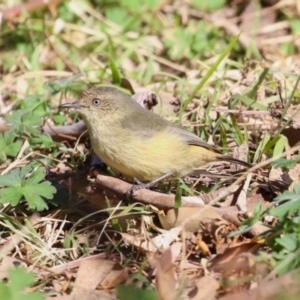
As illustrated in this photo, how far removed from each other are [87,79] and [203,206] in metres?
3.04

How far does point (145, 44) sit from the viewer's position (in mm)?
8562

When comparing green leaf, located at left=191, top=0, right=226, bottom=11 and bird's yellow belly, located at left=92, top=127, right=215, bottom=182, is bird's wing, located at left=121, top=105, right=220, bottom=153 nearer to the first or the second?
bird's yellow belly, located at left=92, top=127, right=215, bottom=182

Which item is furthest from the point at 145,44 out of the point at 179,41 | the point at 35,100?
the point at 35,100

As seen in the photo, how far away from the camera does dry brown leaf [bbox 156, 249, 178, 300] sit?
408cm

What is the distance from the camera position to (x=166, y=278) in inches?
165

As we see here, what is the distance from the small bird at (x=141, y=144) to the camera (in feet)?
17.6

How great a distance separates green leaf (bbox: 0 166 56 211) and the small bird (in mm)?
519

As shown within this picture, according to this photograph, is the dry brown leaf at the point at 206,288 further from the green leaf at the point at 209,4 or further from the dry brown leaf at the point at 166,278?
the green leaf at the point at 209,4

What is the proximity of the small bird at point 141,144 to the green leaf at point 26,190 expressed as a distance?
519mm

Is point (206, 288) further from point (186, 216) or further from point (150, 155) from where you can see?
point (150, 155)

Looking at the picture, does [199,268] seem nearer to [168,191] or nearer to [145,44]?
[168,191]

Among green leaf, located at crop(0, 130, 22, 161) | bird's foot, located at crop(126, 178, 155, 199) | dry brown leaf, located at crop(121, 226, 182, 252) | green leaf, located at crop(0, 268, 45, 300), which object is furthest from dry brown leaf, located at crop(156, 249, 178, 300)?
green leaf, located at crop(0, 130, 22, 161)

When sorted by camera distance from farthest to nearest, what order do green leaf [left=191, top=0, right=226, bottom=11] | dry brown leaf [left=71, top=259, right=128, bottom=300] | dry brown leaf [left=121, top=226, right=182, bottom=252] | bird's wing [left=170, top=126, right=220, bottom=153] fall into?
green leaf [left=191, top=0, right=226, bottom=11], bird's wing [left=170, top=126, right=220, bottom=153], dry brown leaf [left=121, top=226, right=182, bottom=252], dry brown leaf [left=71, top=259, right=128, bottom=300]

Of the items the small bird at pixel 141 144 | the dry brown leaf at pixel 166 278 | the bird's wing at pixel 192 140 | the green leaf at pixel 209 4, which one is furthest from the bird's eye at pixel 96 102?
the green leaf at pixel 209 4
